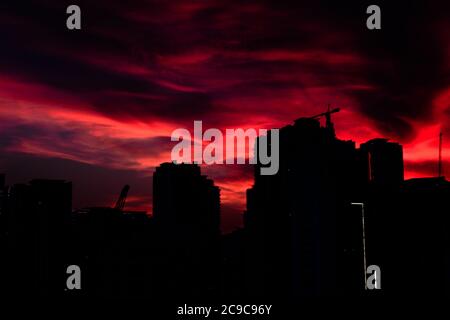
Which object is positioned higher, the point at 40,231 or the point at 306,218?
the point at 306,218

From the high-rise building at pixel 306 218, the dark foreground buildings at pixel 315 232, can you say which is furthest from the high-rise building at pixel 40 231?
the high-rise building at pixel 306 218

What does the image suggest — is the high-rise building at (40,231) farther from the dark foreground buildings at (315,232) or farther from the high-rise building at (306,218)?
the high-rise building at (306,218)

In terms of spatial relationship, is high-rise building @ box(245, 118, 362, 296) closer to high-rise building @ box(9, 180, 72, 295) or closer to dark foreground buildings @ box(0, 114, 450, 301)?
dark foreground buildings @ box(0, 114, 450, 301)

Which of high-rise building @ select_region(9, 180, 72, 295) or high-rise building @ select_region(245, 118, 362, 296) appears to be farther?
high-rise building @ select_region(9, 180, 72, 295)

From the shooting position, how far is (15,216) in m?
190

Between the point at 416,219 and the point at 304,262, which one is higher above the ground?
the point at 416,219

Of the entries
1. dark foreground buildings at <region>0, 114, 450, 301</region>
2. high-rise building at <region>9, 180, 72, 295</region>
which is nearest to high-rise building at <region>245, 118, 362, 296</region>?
dark foreground buildings at <region>0, 114, 450, 301</region>

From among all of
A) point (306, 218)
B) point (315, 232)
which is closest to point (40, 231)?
point (306, 218)

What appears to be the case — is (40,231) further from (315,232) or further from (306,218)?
(315,232)

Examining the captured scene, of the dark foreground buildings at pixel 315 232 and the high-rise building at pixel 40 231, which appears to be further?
the high-rise building at pixel 40 231
